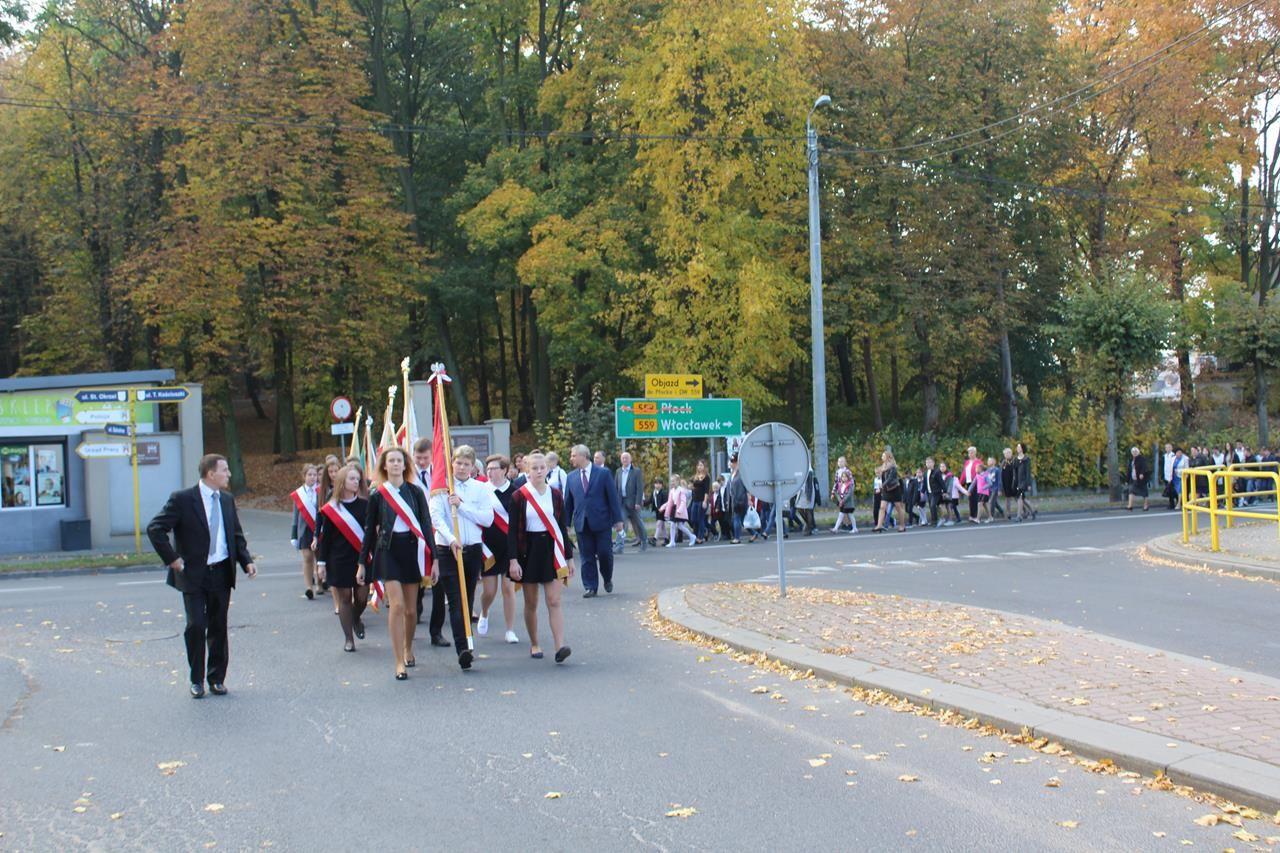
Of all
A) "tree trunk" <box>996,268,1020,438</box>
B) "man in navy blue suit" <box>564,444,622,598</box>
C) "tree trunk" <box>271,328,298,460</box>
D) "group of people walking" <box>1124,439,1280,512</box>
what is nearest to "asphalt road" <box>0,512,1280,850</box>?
"man in navy blue suit" <box>564,444,622,598</box>

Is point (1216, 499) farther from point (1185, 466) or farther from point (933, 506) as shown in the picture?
point (1185, 466)

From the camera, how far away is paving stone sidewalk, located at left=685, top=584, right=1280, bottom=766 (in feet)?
22.6

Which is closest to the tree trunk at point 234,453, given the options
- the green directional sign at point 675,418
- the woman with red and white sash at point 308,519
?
the green directional sign at point 675,418

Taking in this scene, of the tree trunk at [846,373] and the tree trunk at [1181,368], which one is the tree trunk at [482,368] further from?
the tree trunk at [1181,368]

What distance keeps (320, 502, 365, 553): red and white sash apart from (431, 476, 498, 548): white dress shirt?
104 centimetres

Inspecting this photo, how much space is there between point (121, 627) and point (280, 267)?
1022 inches

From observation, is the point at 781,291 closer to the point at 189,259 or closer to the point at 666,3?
the point at 666,3

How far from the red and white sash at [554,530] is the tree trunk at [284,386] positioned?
30.5m

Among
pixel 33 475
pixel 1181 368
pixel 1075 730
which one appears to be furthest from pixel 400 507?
pixel 1181 368

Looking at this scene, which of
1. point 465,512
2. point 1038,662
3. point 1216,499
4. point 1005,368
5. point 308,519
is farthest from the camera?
point 1005,368

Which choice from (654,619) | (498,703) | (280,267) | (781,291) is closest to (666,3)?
(781,291)

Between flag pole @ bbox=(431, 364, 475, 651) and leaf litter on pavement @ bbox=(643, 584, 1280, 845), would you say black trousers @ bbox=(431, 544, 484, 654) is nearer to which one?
flag pole @ bbox=(431, 364, 475, 651)

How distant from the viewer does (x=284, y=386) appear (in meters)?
42.5

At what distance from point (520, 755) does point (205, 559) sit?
3092 millimetres
